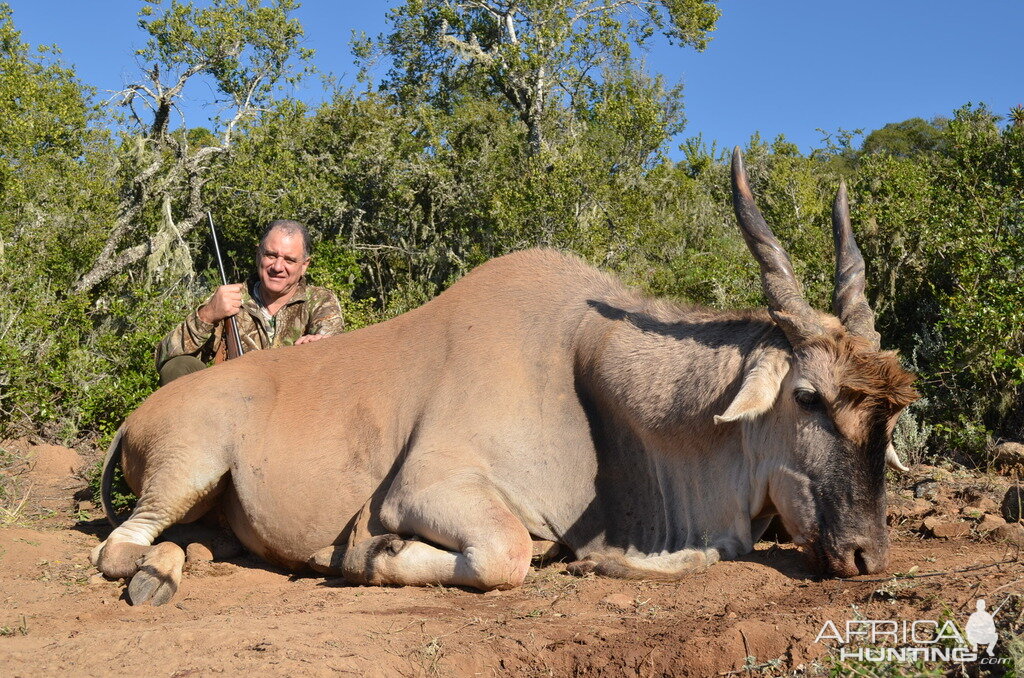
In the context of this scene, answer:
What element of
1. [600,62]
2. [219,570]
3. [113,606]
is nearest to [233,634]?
[113,606]

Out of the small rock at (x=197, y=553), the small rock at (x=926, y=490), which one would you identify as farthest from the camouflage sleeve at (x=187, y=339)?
the small rock at (x=926, y=490)

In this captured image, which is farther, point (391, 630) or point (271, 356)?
point (271, 356)

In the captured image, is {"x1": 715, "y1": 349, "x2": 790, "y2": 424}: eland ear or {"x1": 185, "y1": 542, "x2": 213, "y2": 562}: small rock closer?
{"x1": 715, "y1": 349, "x2": 790, "y2": 424}: eland ear

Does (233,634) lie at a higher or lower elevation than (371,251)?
lower

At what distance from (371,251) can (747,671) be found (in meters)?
9.86

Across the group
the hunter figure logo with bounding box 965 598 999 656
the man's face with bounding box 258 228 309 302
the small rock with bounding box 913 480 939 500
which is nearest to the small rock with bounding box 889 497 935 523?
the small rock with bounding box 913 480 939 500

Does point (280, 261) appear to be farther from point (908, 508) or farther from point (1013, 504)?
point (1013, 504)

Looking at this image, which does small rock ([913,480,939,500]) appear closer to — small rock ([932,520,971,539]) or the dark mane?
small rock ([932,520,971,539])

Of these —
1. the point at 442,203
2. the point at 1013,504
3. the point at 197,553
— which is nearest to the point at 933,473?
the point at 1013,504

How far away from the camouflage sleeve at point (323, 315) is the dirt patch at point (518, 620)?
2548 mm

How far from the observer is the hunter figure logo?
3174 millimetres

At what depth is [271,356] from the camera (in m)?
5.99

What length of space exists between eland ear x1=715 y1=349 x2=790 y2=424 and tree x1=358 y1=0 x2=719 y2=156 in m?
9.94

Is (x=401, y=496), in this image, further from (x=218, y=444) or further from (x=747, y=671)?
(x=747, y=671)
